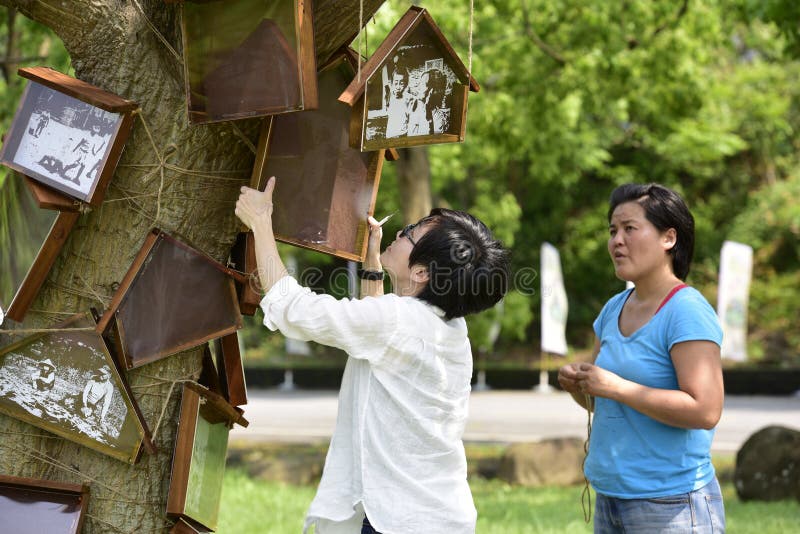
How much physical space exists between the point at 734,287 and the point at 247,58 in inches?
451

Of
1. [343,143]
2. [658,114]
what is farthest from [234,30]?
[658,114]

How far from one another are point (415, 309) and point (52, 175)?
85cm

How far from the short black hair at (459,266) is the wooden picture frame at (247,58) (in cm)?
42

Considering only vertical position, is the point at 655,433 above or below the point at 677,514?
above

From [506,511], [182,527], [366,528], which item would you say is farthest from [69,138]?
[506,511]

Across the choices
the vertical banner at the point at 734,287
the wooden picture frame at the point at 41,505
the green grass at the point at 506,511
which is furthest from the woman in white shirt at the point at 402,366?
the vertical banner at the point at 734,287

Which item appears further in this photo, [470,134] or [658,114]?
[470,134]

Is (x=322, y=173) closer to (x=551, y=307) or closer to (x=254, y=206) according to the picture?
(x=254, y=206)

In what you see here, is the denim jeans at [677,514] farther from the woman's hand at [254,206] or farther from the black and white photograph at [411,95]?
the woman's hand at [254,206]

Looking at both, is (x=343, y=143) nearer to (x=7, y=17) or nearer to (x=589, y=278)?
(x=7, y=17)

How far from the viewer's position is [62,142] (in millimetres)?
2049

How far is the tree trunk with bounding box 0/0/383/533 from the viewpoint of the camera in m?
2.17

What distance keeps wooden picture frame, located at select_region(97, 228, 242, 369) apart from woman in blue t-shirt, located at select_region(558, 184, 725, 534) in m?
0.89

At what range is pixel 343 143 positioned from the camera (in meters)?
2.22
